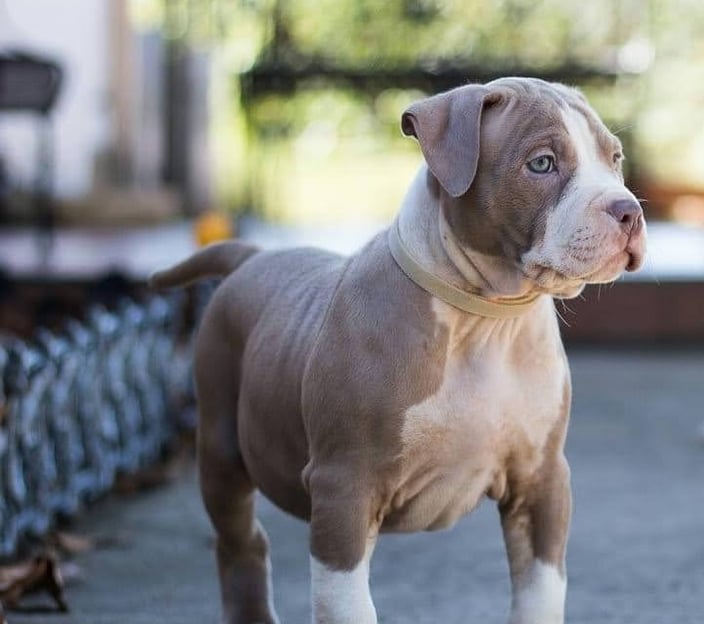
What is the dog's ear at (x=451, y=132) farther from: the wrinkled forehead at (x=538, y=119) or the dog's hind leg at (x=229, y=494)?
the dog's hind leg at (x=229, y=494)

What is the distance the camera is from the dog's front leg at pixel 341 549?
232 cm

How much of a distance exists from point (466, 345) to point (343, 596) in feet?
1.31

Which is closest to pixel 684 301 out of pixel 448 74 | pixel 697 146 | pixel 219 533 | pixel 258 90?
pixel 448 74

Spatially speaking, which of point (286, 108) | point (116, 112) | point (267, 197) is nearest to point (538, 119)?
point (286, 108)

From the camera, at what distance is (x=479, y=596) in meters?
3.17

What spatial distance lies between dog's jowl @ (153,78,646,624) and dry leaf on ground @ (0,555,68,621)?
0.78m

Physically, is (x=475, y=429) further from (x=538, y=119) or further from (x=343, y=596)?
(x=538, y=119)

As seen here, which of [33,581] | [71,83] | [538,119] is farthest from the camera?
[71,83]

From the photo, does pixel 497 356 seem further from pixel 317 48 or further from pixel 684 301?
pixel 317 48

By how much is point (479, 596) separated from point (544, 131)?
47.2 inches

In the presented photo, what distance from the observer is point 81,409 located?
391cm

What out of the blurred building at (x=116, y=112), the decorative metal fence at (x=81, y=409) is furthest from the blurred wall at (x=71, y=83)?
the decorative metal fence at (x=81, y=409)

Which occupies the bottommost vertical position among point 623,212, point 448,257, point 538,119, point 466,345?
point 466,345

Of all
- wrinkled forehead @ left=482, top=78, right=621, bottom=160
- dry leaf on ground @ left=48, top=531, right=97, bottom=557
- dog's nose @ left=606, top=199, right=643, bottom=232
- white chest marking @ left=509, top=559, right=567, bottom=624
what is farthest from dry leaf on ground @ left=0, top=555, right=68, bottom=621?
dog's nose @ left=606, top=199, right=643, bottom=232
